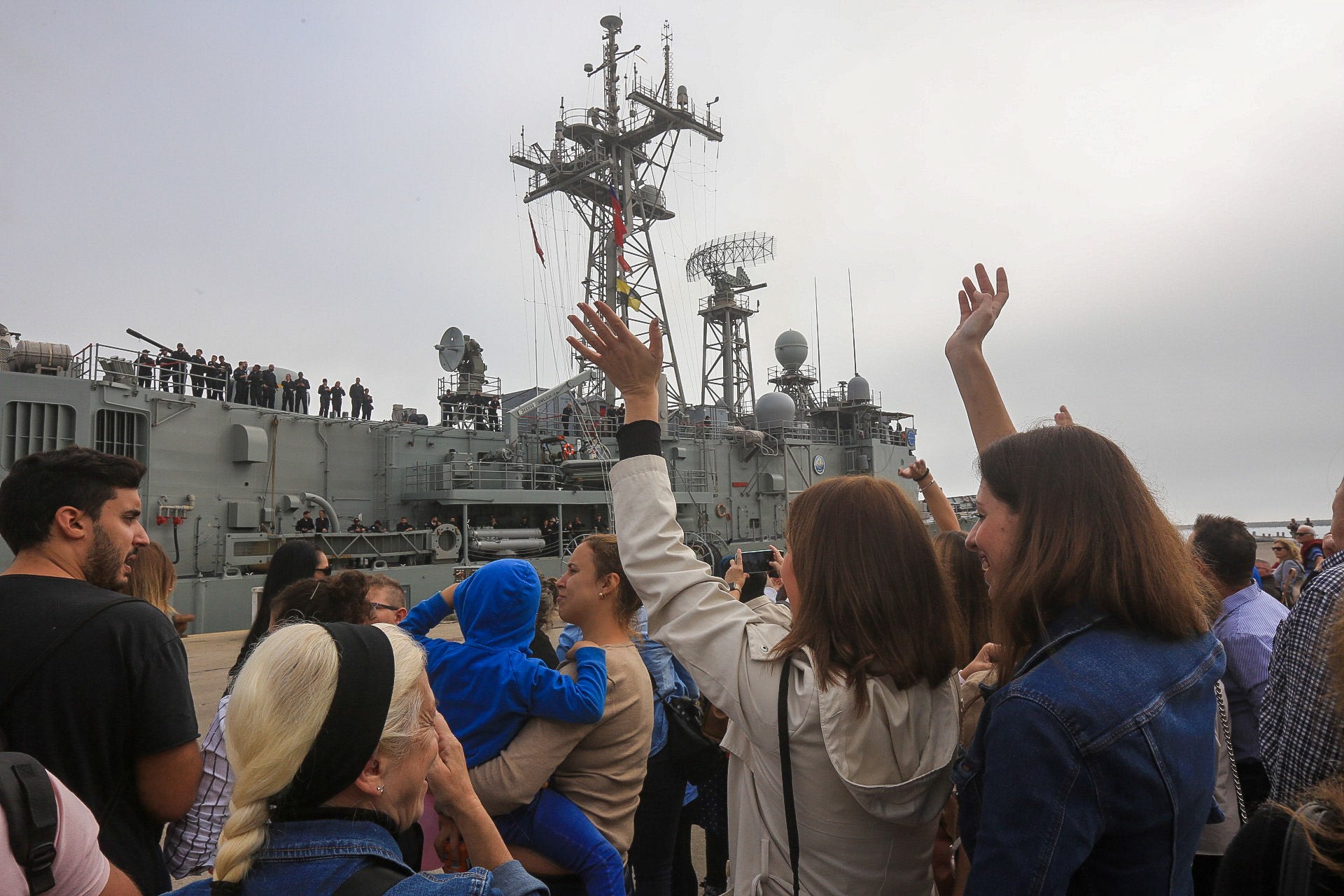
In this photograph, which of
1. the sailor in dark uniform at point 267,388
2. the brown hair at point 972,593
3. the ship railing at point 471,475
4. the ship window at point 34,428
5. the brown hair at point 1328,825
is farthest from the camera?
the ship railing at point 471,475

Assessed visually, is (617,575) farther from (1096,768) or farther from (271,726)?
(1096,768)

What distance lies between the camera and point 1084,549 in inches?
54.1

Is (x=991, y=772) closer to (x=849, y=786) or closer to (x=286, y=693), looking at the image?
(x=849, y=786)

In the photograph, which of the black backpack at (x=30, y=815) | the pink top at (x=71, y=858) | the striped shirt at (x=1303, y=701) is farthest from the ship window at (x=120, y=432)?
the striped shirt at (x=1303, y=701)

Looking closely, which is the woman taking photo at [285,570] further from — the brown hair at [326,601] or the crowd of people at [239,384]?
the crowd of people at [239,384]

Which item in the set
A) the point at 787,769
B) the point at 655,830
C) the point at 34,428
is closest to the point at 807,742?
the point at 787,769

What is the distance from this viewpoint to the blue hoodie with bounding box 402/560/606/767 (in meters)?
2.31

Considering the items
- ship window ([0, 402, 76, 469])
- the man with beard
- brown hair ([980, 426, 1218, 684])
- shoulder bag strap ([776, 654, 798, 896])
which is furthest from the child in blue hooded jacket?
ship window ([0, 402, 76, 469])

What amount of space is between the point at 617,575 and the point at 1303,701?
2008 millimetres

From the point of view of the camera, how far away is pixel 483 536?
655 inches

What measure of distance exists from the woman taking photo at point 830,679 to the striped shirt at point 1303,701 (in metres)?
0.69

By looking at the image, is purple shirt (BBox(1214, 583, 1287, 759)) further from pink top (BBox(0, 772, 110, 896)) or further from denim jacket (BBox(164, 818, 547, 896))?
pink top (BBox(0, 772, 110, 896))

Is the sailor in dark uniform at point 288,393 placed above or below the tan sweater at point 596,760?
above

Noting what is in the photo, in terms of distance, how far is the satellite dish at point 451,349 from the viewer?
18.8 metres
